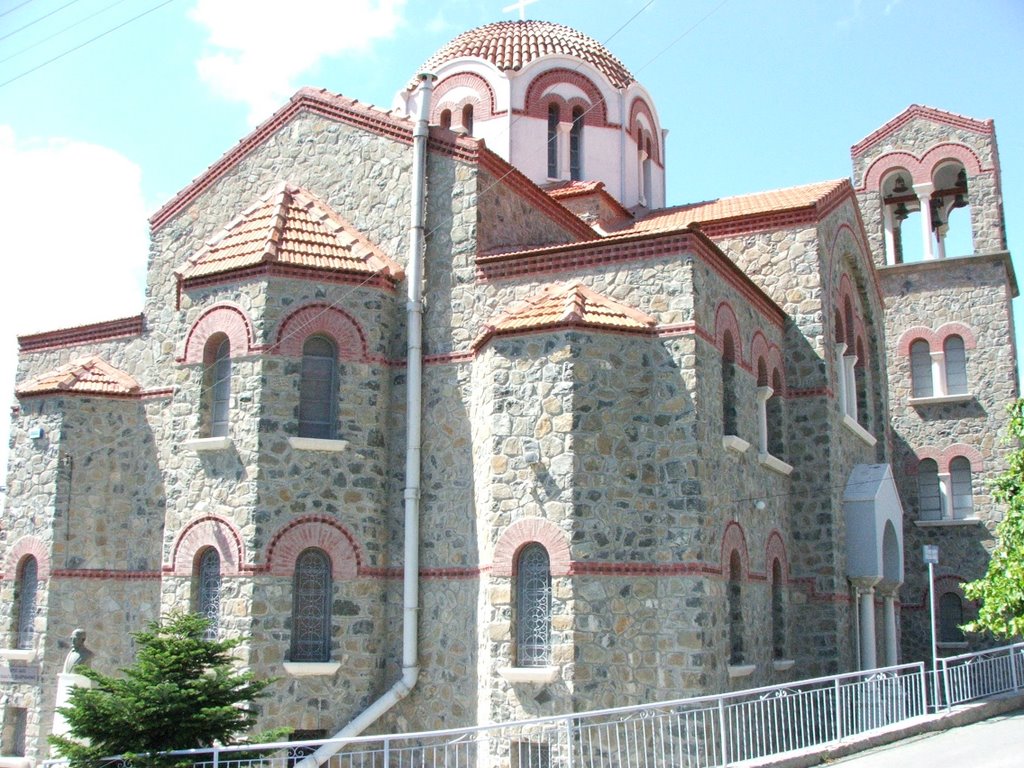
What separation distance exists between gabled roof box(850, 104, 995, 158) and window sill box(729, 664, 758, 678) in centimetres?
1579

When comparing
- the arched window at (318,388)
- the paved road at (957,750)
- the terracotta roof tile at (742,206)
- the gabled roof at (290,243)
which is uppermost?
the terracotta roof tile at (742,206)

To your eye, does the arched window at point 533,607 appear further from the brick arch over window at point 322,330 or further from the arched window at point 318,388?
the brick arch over window at point 322,330

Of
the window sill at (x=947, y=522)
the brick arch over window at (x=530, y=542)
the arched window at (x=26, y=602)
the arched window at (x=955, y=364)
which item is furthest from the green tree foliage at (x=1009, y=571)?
the arched window at (x=26, y=602)

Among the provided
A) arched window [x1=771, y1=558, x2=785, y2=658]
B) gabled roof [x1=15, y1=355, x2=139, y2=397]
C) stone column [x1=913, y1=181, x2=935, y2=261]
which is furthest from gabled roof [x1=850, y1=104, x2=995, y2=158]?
gabled roof [x1=15, y1=355, x2=139, y2=397]

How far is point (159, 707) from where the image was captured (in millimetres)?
10836

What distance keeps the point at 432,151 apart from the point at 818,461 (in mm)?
7588

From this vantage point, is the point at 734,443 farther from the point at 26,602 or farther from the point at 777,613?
the point at 26,602

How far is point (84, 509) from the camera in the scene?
664 inches

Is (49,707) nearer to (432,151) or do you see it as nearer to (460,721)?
(460,721)

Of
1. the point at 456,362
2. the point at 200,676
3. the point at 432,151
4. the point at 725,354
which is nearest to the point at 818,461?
the point at 725,354

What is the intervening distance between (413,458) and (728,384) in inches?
175

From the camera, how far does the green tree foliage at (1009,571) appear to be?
1552 centimetres

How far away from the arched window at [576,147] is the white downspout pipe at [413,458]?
684 centimetres

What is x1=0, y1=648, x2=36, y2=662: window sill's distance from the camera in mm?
16344
